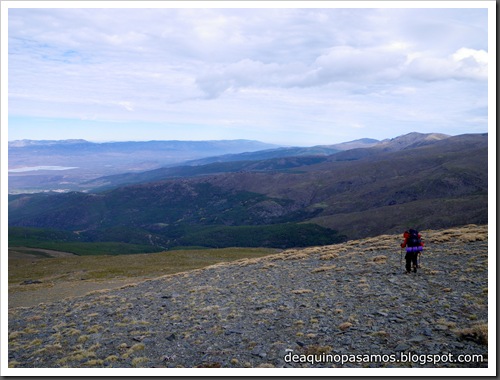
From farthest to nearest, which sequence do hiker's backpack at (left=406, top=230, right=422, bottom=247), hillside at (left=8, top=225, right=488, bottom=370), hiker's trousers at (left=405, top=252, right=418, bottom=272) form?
hiker's trousers at (left=405, top=252, right=418, bottom=272), hiker's backpack at (left=406, top=230, right=422, bottom=247), hillside at (left=8, top=225, right=488, bottom=370)

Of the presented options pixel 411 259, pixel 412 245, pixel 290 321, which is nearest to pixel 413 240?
pixel 412 245

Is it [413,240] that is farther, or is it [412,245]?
[412,245]

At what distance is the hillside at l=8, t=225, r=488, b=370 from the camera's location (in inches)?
499

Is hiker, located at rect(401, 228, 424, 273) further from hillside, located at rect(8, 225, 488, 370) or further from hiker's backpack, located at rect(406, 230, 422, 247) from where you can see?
hillside, located at rect(8, 225, 488, 370)

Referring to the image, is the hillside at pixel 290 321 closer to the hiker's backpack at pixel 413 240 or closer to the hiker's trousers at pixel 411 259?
the hiker's trousers at pixel 411 259

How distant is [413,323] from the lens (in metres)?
14.5

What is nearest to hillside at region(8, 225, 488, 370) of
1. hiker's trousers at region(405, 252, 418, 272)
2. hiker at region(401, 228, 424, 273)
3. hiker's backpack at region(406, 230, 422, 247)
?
hiker's trousers at region(405, 252, 418, 272)

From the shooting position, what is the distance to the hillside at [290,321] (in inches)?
499

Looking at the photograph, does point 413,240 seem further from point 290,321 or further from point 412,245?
point 290,321

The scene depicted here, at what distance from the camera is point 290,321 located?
1666 centimetres

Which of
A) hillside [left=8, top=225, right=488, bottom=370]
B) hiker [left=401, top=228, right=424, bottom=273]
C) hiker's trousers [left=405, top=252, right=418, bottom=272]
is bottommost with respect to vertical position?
hillside [left=8, top=225, right=488, bottom=370]

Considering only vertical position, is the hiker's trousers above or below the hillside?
above

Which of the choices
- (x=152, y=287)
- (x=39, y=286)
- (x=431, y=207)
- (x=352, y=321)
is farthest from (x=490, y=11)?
(x=431, y=207)

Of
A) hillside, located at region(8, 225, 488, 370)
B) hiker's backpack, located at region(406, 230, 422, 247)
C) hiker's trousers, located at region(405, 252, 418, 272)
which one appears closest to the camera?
hillside, located at region(8, 225, 488, 370)
